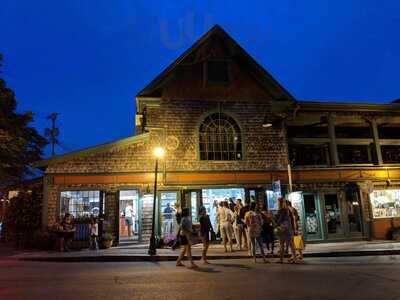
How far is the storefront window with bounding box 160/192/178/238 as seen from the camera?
1709cm

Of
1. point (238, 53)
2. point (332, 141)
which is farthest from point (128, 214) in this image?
point (332, 141)

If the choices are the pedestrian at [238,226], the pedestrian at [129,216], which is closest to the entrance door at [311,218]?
the pedestrian at [238,226]

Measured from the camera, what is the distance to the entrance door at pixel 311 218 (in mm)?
18250

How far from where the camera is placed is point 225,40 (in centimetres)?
1906

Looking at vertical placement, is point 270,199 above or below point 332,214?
above

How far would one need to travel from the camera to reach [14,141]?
900 inches

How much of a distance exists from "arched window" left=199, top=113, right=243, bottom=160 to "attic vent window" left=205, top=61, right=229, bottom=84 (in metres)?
1.74

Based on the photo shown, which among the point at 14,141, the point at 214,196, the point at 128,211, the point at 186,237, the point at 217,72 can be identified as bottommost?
the point at 186,237

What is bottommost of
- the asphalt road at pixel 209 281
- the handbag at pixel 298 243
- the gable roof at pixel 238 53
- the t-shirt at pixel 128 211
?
the asphalt road at pixel 209 281

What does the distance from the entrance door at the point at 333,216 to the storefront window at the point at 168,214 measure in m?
7.42

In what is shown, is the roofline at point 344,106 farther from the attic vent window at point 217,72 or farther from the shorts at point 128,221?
the shorts at point 128,221

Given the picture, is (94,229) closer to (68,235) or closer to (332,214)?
(68,235)

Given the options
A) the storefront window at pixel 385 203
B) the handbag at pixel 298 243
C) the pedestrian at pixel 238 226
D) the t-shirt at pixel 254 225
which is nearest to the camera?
the t-shirt at pixel 254 225

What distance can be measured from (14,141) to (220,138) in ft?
42.7
